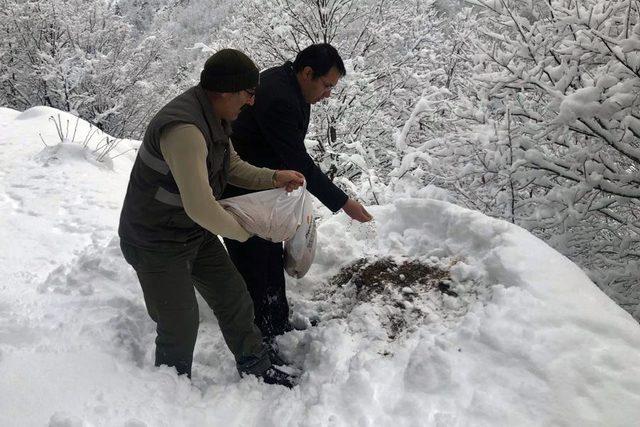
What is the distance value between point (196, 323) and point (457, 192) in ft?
10.4

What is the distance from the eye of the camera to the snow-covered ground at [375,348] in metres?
1.91

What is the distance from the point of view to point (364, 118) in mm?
10297

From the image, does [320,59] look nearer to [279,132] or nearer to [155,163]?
[279,132]

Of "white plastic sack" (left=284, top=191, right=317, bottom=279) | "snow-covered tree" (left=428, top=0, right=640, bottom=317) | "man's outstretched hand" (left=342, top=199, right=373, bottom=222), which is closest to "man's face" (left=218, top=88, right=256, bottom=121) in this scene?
"white plastic sack" (left=284, top=191, right=317, bottom=279)

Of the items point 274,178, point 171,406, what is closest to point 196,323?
point 171,406

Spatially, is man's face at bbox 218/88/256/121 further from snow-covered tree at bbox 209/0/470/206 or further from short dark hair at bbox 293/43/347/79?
snow-covered tree at bbox 209/0/470/206

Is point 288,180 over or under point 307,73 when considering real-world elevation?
under

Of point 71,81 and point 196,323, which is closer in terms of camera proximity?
point 196,323

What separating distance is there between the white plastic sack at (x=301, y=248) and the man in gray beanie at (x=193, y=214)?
1.17 ft

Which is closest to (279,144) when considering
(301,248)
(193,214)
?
(301,248)

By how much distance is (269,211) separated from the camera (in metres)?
2.31

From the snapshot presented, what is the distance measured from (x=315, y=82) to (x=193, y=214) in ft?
3.33

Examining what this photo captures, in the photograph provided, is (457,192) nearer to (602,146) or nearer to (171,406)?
(602,146)

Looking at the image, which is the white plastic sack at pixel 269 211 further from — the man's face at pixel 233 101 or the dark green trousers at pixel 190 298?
the man's face at pixel 233 101
